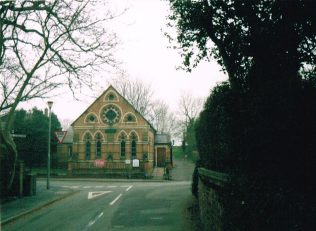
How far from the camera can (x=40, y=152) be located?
5391 cm

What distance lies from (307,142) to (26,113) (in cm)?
6587

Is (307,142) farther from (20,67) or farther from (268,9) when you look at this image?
(20,67)

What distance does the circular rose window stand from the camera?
1994 inches

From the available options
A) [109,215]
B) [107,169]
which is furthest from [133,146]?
[109,215]

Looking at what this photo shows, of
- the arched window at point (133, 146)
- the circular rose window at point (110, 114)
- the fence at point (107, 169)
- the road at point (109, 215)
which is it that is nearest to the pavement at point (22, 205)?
the road at point (109, 215)

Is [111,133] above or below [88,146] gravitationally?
above

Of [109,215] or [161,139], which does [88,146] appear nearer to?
[161,139]

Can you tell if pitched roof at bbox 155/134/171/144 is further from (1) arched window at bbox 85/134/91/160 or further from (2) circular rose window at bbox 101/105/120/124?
(1) arched window at bbox 85/134/91/160

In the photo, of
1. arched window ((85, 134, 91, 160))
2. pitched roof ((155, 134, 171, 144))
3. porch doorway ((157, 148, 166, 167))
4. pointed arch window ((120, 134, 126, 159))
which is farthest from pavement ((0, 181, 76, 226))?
pitched roof ((155, 134, 171, 144))

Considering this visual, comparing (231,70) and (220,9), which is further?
(220,9)

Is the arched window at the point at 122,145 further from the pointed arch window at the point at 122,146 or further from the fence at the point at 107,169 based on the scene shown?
the fence at the point at 107,169

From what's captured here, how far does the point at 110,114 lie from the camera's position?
1997 inches

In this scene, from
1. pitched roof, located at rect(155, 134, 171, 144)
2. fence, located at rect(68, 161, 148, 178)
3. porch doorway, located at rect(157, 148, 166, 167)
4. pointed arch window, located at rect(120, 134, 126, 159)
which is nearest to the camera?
fence, located at rect(68, 161, 148, 178)

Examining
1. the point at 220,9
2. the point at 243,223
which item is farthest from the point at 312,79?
the point at 220,9
